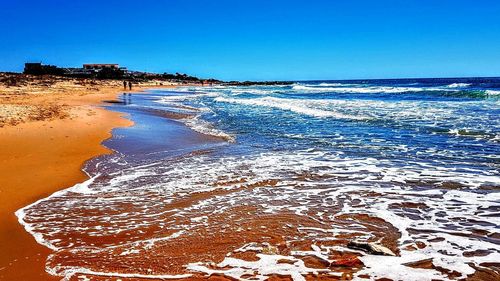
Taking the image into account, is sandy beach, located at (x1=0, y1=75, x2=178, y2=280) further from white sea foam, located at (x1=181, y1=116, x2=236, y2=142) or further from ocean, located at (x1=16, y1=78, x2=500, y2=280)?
white sea foam, located at (x1=181, y1=116, x2=236, y2=142)

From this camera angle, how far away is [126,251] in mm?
4516

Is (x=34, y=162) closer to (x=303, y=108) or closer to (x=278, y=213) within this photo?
(x=278, y=213)

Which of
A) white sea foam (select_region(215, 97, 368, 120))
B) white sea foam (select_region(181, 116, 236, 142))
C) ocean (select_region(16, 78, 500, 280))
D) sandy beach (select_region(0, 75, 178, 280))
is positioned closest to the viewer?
ocean (select_region(16, 78, 500, 280))

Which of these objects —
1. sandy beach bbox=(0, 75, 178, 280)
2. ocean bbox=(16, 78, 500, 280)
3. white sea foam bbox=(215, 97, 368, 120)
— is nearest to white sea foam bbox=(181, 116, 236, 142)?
ocean bbox=(16, 78, 500, 280)

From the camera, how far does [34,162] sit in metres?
A: 8.96

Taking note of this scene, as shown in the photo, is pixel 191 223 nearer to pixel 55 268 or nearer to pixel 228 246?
pixel 228 246

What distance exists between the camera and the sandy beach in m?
4.37

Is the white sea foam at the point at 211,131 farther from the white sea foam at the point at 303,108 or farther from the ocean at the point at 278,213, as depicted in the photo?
the white sea foam at the point at 303,108

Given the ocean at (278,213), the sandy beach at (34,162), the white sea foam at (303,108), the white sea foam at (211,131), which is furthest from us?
the white sea foam at (303,108)

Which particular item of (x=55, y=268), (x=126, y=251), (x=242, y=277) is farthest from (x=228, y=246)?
(x=55, y=268)

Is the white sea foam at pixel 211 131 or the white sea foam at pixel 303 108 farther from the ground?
the white sea foam at pixel 303 108

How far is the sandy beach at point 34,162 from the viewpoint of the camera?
172 inches

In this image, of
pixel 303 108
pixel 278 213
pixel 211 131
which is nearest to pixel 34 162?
pixel 278 213

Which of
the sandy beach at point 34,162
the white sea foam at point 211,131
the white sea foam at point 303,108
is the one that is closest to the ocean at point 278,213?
the sandy beach at point 34,162
